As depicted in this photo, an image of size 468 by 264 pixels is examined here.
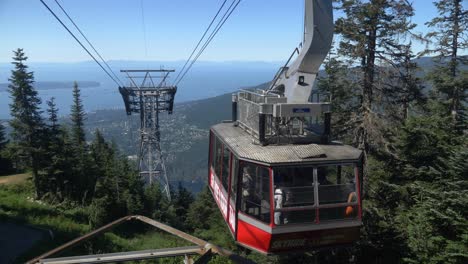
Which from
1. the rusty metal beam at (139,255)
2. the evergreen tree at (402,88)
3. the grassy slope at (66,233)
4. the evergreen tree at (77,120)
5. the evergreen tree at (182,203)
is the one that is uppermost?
the evergreen tree at (402,88)

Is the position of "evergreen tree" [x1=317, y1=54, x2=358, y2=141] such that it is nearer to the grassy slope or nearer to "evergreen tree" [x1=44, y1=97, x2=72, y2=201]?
the grassy slope

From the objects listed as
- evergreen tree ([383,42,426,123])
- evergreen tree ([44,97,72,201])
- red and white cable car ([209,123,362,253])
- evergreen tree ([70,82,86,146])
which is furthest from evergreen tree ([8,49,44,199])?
red and white cable car ([209,123,362,253])

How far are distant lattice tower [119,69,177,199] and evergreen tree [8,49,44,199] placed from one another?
7.62 m

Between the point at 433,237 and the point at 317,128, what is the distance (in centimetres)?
427

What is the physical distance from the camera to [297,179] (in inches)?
325

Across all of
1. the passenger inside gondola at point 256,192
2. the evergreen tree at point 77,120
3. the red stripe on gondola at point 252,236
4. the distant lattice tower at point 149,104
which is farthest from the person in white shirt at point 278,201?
the evergreen tree at point 77,120

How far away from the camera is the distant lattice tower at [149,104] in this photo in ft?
106

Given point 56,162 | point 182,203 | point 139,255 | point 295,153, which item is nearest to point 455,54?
point 295,153

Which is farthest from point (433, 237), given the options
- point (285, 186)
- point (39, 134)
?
point (39, 134)

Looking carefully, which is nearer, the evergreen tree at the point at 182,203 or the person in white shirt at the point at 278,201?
the person in white shirt at the point at 278,201

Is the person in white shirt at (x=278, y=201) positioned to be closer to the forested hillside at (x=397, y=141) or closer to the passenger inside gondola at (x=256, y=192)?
the passenger inside gondola at (x=256, y=192)

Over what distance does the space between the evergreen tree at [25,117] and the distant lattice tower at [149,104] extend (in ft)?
25.0

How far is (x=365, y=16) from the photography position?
54.2 ft

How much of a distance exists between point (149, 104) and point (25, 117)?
1015 centimetres
